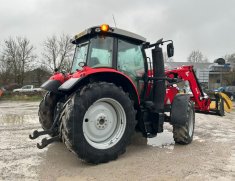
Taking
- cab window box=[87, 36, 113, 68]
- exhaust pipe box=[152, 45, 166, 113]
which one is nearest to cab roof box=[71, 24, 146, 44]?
cab window box=[87, 36, 113, 68]

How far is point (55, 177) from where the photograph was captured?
165 inches

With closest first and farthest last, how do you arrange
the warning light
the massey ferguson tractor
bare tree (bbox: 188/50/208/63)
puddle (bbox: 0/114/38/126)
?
the massey ferguson tractor
the warning light
puddle (bbox: 0/114/38/126)
bare tree (bbox: 188/50/208/63)

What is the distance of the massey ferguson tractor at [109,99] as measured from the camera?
461 cm

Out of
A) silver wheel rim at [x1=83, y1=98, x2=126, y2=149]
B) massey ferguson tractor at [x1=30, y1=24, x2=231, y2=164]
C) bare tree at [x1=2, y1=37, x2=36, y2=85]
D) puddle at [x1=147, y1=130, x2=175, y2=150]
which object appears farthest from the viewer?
bare tree at [x1=2, y1=37, x2=36, y2=85]

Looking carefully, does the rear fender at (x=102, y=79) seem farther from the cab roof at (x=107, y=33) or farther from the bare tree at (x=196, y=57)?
the bare tree at (x=196, y=57)

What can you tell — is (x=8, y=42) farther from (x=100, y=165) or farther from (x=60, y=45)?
(x=100, y=165)

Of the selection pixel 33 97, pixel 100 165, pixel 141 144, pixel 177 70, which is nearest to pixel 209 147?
pixel 141 144

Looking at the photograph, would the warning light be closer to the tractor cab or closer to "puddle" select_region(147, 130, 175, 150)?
the tractor cab

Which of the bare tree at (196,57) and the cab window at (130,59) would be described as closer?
the cab window at (130,59)

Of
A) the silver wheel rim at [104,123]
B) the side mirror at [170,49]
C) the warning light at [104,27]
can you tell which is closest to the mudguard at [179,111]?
the side mirror at [170,49]

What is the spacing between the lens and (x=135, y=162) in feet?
16.1

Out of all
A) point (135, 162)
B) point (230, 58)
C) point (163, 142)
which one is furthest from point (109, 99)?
point (230, 58)

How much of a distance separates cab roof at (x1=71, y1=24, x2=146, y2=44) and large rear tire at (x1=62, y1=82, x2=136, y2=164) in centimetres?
101

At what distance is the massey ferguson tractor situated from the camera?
461cm
